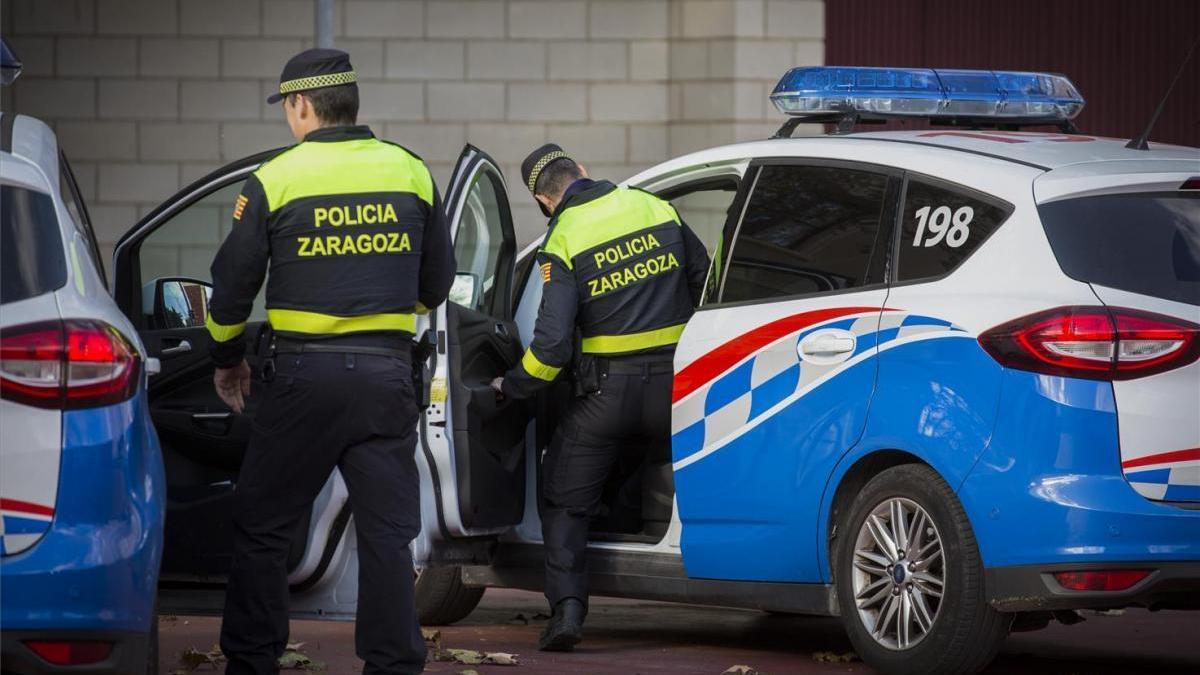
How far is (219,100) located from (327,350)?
26.9 ft

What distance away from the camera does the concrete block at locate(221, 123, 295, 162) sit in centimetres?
1342

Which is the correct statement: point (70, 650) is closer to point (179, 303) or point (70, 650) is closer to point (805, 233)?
point (179, 303)

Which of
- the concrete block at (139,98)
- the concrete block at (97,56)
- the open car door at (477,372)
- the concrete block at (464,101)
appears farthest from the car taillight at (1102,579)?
the concrete block at (97,56)

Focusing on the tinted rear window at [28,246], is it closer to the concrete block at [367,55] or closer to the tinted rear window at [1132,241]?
the tinted rear window at [1132,241]

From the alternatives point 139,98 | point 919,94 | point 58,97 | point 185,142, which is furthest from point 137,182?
point 919,94

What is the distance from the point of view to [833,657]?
698 centimetres

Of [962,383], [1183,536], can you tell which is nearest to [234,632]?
[962,383]

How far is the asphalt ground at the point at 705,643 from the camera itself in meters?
6.82

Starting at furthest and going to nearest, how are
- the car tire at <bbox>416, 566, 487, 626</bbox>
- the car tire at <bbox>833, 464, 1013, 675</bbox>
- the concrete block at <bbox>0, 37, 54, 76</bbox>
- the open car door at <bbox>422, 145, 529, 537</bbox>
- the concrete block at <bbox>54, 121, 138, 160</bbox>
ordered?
the concrete block at <bbox>54, 121, 138, 160</bbox>, the concrete block at <bbox>0, 37, 54, 76</bbox>, the car tire at <bbox>416, 566, 487, 626</bbox>, the open car door at <bbox>422, 145, 529, 537</bbox>, the car tire at <bbox>833, 464, 1013, 675</bbox>

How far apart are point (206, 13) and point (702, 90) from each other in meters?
3.24

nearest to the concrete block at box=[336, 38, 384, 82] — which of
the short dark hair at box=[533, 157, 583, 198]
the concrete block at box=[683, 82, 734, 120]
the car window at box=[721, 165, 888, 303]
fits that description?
the concrete block at box=[683, 82, 734, 120]

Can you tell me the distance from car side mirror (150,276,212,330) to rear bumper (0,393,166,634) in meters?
1.96

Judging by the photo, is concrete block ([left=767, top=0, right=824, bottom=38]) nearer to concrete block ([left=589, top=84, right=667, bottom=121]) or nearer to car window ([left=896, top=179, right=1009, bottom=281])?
concrete block ([left=589, top=84, right=667, bottom=121])

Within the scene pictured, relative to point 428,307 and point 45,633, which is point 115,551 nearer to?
point 45,633
